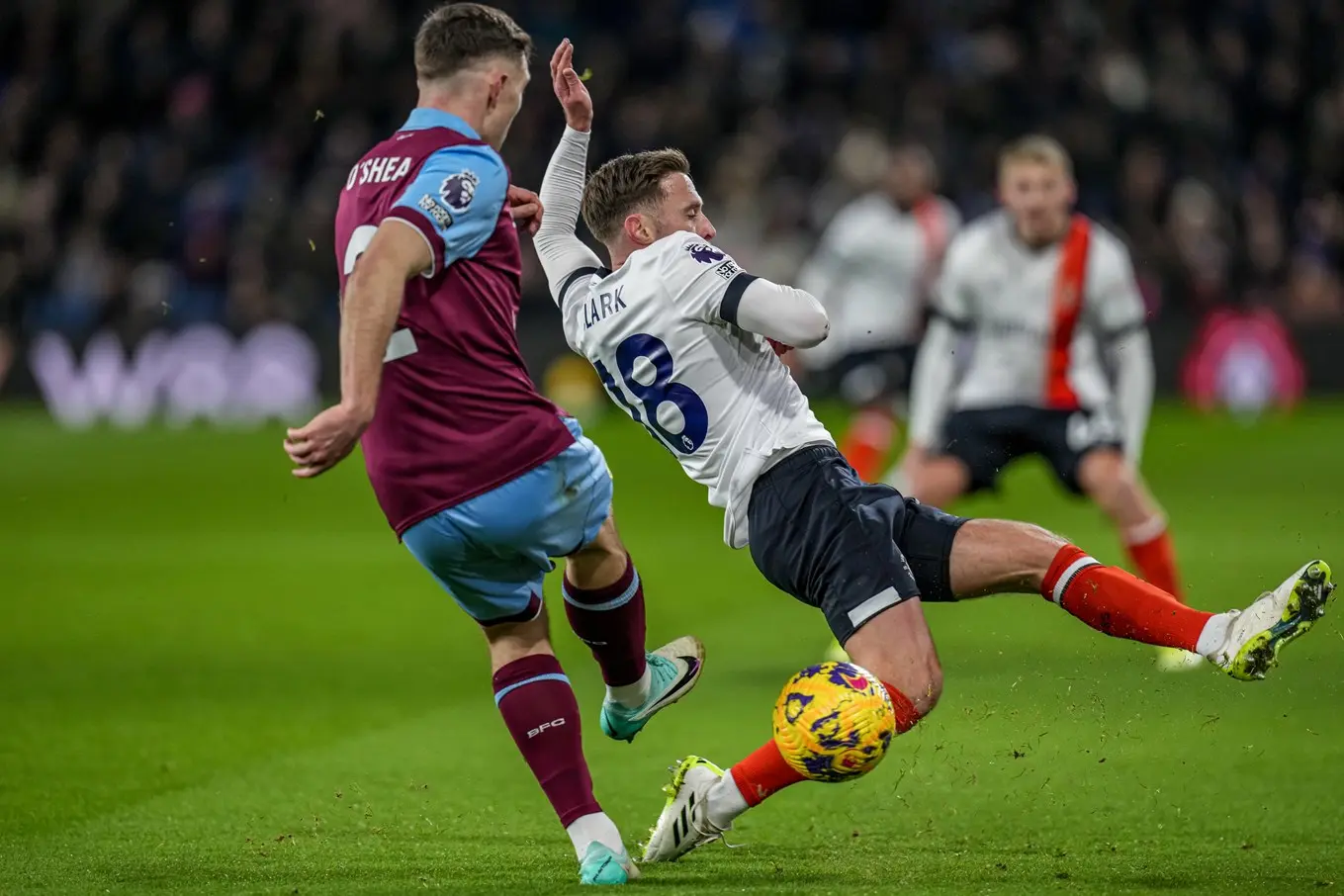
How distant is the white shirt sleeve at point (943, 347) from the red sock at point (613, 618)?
3.33 metres

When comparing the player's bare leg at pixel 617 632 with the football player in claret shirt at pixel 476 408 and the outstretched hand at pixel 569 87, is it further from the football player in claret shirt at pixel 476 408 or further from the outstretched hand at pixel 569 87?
the outstretched hand at pixel 569 87

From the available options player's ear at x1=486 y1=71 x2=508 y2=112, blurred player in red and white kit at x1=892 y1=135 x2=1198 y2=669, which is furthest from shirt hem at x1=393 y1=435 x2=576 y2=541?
blurred player in red and white kit at x1=892 y1=135 x2=1198 y2=669

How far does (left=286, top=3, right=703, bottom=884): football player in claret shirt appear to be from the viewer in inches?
178

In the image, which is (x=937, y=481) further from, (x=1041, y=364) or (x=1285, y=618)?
(x=1285, y=618)

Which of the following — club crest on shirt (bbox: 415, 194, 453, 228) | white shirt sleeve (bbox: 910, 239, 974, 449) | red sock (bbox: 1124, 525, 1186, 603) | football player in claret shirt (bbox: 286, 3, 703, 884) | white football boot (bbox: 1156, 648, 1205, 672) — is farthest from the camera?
white shirt sleeve (bbox: 910, 239, 974, 449)

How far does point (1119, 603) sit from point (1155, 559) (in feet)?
10.3

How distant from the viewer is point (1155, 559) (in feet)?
25.8

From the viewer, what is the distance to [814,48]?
21531mm

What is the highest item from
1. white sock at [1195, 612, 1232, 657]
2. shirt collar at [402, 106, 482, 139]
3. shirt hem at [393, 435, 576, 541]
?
shirt collar at [402, 106, 482, 139]

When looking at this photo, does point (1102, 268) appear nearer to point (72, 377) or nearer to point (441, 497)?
point (441, 497)

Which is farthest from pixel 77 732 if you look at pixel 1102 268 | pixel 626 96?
pixel 626 96

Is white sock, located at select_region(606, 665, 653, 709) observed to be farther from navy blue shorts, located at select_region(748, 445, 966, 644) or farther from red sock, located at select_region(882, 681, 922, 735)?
red sock, located at select_region(882, 681, 922, 735)

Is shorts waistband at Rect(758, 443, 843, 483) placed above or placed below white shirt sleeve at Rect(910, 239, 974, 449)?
above

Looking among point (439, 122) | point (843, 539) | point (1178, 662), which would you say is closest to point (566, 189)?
point (439, 122)
